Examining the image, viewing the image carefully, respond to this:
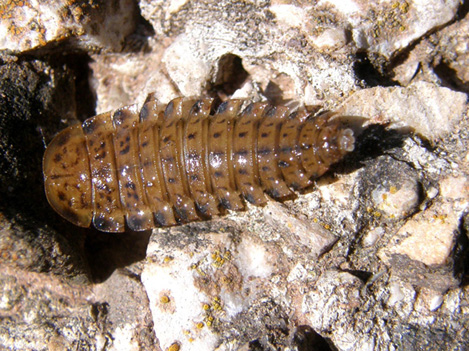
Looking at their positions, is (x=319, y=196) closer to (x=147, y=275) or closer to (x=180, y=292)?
(x=180, y=292)

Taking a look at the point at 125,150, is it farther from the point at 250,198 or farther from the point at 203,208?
the point at 250,198

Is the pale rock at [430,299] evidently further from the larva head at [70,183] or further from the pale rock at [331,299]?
the larva head at [70,183]

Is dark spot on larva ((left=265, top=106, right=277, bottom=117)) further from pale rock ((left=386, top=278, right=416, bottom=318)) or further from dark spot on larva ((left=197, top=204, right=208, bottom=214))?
pale rock ((left=386, top=278, right=416, bottom=318))

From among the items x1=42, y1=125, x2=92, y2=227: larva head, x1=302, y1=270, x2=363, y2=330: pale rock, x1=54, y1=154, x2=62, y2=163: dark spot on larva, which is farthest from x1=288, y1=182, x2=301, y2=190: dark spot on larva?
x1=54, y1=154, x2=62, y2=163: dark spot on larva

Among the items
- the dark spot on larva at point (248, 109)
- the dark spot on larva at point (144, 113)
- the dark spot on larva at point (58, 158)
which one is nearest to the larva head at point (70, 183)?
the dark spot on larva at point (58, 158)

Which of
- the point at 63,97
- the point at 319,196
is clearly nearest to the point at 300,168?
the point at 319,196

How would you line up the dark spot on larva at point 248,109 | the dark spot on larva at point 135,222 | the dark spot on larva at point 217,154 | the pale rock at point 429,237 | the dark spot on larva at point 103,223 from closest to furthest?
the pale rock at point 429,237, the dark spot on larva at point 217,154, the dark spot on larva at point 248,109, the dark spot on larva at point 135,222, the dark spot on larva at point 103,223

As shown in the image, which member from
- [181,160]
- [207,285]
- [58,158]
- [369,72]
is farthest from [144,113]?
[369,72]
